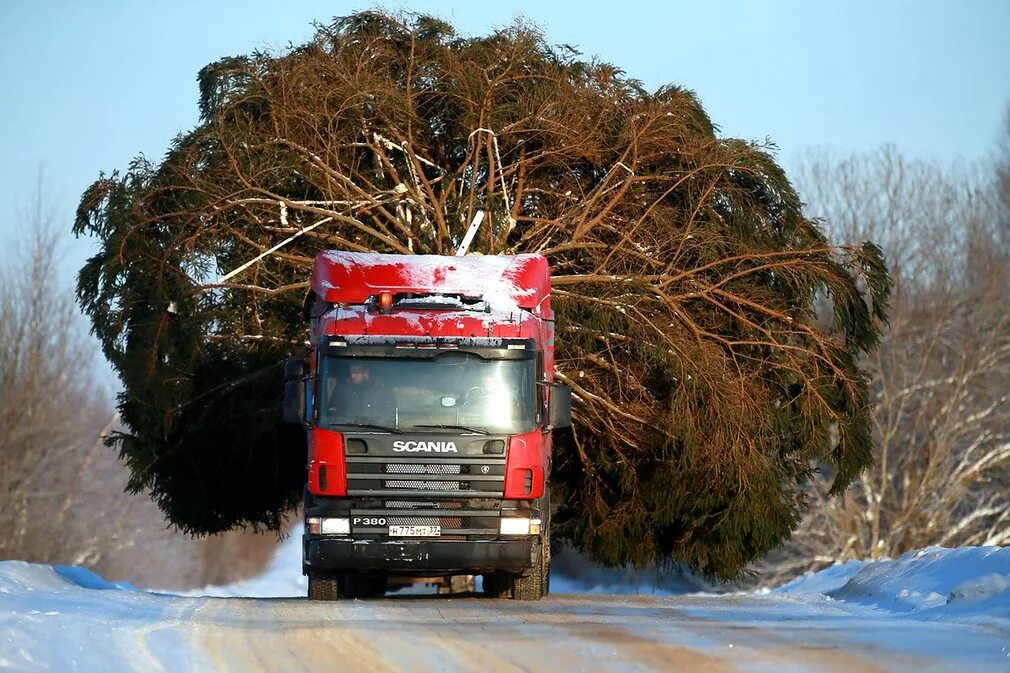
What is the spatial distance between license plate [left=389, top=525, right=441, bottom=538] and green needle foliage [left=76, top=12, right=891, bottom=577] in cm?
620

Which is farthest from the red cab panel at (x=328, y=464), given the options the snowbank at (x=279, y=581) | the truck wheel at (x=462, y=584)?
the snowbank at (x=279, y=581)

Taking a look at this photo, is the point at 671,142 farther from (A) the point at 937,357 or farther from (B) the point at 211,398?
(A) the point at 937,357

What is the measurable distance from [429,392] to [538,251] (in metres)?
7.46

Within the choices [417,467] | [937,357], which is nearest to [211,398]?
[417,467]

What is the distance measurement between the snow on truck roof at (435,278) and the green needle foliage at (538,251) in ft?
16.5

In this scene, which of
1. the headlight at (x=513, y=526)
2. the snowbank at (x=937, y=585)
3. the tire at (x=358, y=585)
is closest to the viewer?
the snowbank at (x=937, y=585)

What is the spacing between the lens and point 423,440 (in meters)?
15.0

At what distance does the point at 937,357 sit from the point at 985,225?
785 cm

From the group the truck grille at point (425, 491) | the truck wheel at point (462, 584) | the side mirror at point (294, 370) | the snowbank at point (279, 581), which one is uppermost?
the side mirror at point (294, 370)

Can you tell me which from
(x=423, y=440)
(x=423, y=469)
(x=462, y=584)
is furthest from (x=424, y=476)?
(x=462, y=584)

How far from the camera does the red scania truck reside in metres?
15.1

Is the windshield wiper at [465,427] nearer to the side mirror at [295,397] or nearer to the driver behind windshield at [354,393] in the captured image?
the driver behind windshield at [354,393]

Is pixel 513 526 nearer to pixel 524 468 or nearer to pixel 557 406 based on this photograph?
pixel 524 468

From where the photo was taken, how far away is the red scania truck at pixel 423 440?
49.4 ft
